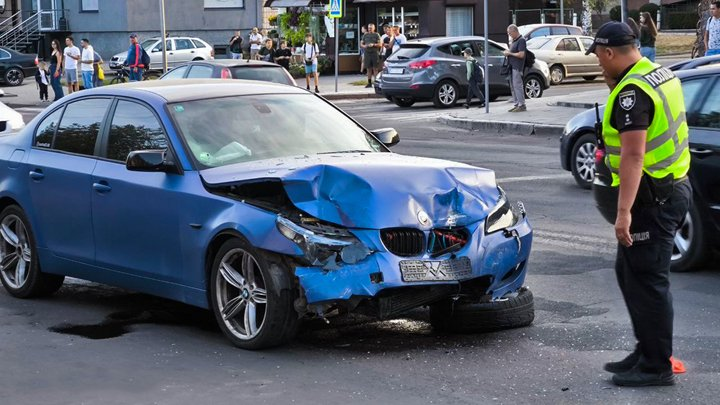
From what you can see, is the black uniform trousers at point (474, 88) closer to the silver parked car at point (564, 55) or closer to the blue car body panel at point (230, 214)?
the silver parked car at point (564, 55)

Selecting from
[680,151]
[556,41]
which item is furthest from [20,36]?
[680,151]

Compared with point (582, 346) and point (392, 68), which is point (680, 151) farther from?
point (392, 68)

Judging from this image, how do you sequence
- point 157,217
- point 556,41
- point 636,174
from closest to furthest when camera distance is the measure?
point 636,174
point 157,217
point 556,41

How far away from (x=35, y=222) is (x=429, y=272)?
126 inches

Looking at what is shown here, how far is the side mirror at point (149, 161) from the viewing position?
7.25 meters

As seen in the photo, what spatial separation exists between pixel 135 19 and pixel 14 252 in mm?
43552

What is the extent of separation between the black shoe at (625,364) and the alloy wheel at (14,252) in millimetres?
4330

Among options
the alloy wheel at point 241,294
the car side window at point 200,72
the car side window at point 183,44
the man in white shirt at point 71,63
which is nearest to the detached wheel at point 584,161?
the alloy wheel at point 241,294

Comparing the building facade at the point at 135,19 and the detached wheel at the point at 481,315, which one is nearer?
the detached wheel at the point at 481,315

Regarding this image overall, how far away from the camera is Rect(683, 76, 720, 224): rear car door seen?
344 inches

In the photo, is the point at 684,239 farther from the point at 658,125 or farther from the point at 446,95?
the point at 446,95

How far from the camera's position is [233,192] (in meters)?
6.95

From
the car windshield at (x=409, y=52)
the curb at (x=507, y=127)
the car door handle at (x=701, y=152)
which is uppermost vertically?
the car door handle at (x=701, y=152)

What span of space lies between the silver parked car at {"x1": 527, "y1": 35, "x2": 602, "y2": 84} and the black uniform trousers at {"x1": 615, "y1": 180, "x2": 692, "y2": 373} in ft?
101
